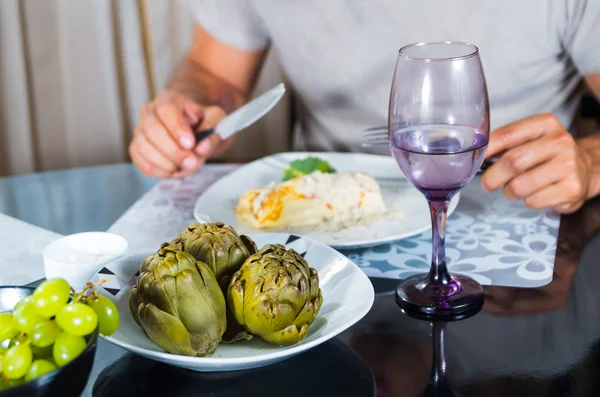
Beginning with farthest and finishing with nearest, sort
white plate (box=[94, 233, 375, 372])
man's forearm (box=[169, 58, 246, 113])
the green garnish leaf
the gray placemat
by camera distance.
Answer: man's forearm (box=[169, 58, 246, 113])
the green garnish leaf
the gray placemat
white plate (box=[94, 233, 375, 372])

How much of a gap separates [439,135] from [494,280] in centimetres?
23

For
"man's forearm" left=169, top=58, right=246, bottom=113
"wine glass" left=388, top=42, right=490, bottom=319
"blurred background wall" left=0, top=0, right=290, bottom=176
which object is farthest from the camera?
"blurred background wall" left=0, top=0, right=290, bottom=176

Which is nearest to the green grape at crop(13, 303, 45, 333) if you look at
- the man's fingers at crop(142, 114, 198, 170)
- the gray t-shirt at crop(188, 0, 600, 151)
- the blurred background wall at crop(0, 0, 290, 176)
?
the man's fingers at crop(142, 114, 198, 170)

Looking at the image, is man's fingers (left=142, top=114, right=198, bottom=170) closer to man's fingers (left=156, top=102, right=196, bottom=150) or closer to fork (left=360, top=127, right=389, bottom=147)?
man's fingers (left=156, top=102, right=196, bottom=150)

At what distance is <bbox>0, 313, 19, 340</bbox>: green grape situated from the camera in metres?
0.64

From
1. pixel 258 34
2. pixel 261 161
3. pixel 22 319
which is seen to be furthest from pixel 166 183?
pixel 22 319

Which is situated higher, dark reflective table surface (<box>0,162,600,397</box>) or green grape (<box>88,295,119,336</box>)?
green grape (<box>88,295,119,336</box>)

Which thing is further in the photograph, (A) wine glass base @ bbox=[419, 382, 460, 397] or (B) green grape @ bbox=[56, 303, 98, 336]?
(A) wine glass base @ bbox=[419, 382, 460, 397]

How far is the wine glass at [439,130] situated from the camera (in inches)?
31.9

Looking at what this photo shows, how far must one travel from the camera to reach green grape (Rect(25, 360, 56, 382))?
23.4 inches

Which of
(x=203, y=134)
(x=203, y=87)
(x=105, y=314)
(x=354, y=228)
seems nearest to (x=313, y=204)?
(x=354, y=228)

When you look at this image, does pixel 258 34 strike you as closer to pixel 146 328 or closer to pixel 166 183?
pixel 166 183

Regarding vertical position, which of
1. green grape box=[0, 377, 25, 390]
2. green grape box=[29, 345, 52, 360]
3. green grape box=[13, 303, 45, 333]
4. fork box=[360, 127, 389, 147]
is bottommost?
fork box=[360, 127, 389, 147]

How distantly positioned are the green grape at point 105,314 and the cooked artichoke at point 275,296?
0.12m
